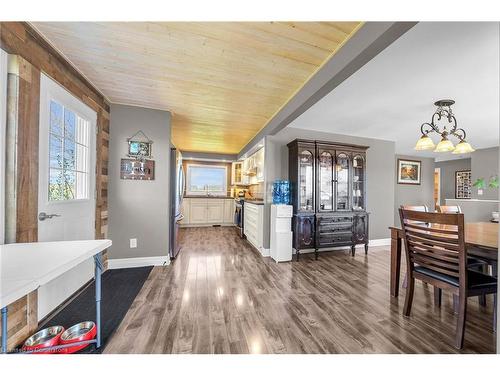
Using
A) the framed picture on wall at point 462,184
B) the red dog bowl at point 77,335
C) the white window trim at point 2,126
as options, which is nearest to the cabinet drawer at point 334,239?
the red dog bowl at point 77,335

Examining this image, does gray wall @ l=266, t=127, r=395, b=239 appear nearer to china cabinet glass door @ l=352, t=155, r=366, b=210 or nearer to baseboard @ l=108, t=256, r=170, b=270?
china cabinet glass door @ l=352, t=155, r=366, b=210

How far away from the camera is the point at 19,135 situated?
4.80ft

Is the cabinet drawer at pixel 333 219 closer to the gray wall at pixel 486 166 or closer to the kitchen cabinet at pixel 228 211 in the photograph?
the kitchen cabinet at pixel 228 211

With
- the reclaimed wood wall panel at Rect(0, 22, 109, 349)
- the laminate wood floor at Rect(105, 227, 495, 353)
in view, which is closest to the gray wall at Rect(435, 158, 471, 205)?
the laminate wood floor at Rect(105, 227, 495, 353)

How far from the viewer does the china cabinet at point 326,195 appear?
344 cm

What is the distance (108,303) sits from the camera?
1.99 m

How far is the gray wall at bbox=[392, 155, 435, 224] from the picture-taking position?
5438 mm

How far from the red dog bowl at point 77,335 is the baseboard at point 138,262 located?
57.6 inches

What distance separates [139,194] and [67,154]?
1.03 m

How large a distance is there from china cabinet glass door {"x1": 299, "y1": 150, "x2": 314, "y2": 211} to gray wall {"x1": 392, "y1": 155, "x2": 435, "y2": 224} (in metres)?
3.34

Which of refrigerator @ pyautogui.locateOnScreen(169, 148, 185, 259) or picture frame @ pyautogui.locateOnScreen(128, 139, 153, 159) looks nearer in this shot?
picture frame @ pyautogui.locateOnScreen(128, 139, 153, 159)
